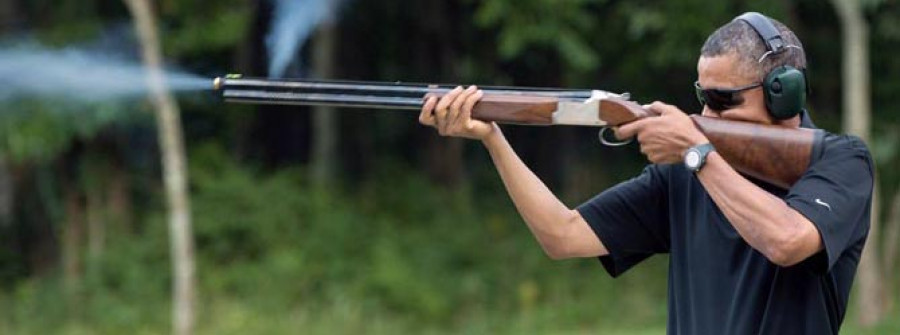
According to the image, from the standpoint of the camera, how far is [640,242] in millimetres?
3896

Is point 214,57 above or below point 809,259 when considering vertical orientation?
above

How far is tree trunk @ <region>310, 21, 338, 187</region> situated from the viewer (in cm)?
1778

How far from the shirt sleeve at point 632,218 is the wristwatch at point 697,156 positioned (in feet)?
1.24

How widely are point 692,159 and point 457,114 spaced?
0.64m

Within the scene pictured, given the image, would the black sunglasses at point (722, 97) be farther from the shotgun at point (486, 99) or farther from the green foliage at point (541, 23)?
the green foliage at point (541, 23)

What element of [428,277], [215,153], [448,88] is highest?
[215,153]

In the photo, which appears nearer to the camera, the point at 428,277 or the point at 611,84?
the point at 428,277

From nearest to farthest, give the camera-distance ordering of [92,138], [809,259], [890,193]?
1. [809,259]
2. [92,138]
3. [890,193]

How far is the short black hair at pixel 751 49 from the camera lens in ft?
11.4

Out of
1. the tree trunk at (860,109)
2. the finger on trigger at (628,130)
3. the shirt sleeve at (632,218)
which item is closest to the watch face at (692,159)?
the finger on trigger at (628,130)

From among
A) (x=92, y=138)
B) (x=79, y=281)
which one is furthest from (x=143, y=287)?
(x=92, y=138)

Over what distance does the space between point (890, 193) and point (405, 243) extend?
20.6 ft

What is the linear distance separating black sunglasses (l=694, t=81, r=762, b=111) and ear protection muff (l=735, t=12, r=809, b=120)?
0.05 m

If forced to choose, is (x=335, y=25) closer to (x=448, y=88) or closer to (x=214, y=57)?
(x=214, y=57)
